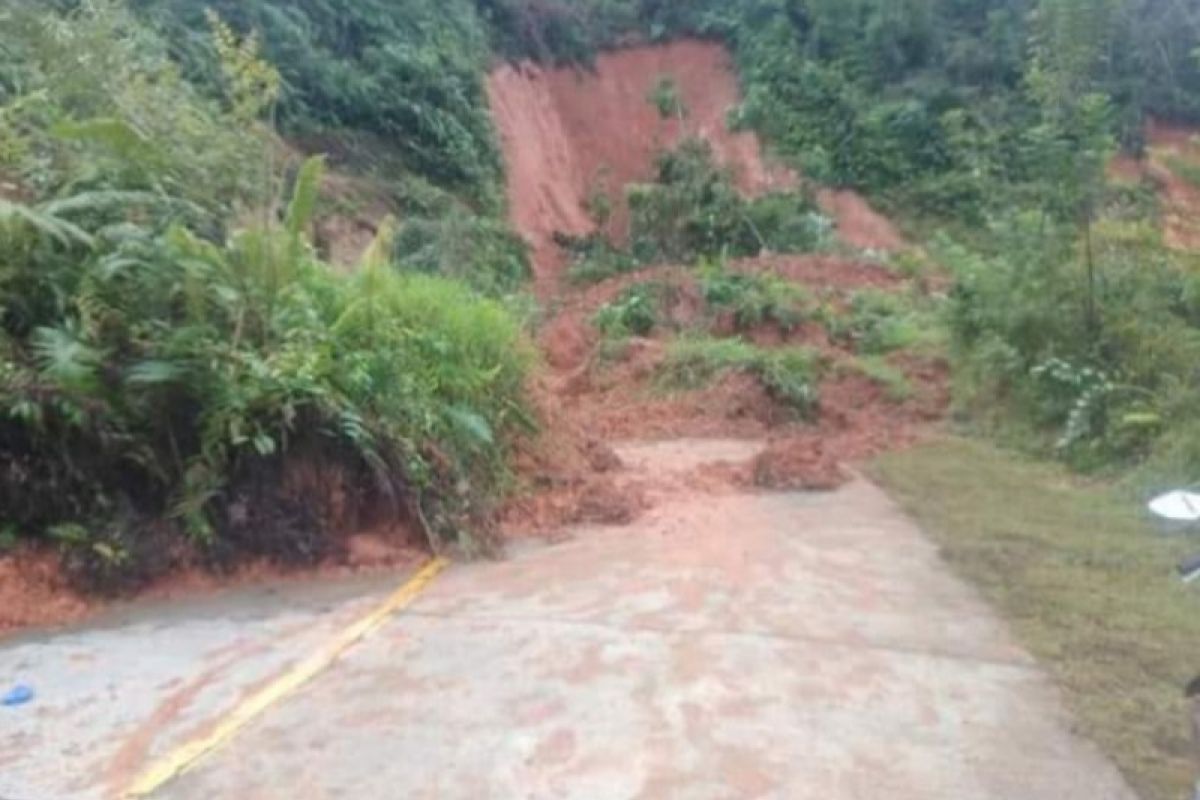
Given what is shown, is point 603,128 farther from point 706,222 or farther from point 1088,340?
point 1088,340

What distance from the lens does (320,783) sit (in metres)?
4.54

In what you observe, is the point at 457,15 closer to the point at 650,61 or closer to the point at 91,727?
the point at 650,61

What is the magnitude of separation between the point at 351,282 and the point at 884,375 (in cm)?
784

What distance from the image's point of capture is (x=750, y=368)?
46.5 feet

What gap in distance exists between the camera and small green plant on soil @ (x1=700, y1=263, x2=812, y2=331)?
56.0 ft

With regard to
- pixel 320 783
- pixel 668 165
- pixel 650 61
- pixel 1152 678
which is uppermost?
pixel 650 61

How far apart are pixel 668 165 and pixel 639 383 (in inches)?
504

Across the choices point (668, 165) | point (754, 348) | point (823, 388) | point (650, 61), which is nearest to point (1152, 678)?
→ point (823, 388)

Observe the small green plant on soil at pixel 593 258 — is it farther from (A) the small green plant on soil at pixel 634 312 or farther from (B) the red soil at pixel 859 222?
(B) the red soil at pixel 859 222

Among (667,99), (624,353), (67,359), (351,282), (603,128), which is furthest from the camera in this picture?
(667,99)

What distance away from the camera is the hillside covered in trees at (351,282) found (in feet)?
23.4

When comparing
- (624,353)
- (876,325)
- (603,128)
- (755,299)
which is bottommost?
(876,325)

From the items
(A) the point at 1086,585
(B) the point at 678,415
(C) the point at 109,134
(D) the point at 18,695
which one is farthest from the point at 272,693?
(B) the point at 678,415

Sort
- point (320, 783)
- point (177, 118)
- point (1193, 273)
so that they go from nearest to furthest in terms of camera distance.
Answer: point (320, 783), point (177, 118), point (1193, 273)
